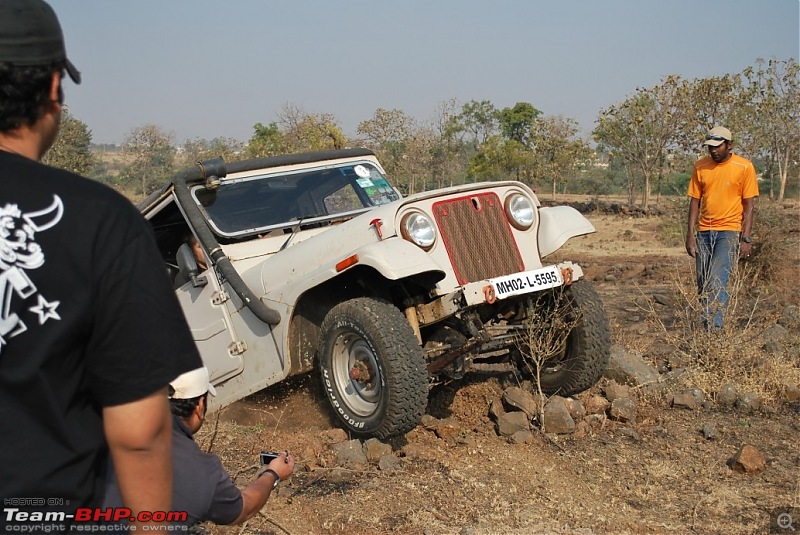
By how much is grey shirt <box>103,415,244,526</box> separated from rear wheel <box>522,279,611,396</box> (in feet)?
10.2

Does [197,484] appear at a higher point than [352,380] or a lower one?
higher

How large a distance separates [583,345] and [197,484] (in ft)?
11.6

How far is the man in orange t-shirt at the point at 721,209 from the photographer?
22.4 ft

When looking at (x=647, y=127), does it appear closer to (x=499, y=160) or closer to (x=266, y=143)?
(x=499, y=160)

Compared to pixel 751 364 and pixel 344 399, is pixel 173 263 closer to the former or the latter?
pixel 344 399

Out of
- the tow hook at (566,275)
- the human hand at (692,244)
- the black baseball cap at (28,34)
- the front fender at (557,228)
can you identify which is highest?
the black baseball cap at (28,34)

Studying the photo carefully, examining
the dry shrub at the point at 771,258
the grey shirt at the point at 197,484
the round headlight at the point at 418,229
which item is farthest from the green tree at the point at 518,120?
the grey shirt at the point at 197,484

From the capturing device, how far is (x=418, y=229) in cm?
479

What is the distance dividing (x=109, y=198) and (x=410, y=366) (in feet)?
10.4

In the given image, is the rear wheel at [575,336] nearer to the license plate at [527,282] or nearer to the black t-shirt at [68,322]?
the license plate at [527,282]

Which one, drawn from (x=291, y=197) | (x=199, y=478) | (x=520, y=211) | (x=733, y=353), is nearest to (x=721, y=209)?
(x=733, y=353)

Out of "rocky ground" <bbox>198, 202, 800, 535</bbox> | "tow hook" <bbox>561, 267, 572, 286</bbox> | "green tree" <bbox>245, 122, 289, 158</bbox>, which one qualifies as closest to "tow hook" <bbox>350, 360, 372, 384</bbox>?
"rocky ground" <bbox>198, 202, 800, 535</bbox>

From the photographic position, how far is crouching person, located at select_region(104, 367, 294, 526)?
2129 millimetres

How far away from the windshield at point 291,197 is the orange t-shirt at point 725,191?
2.66 m
